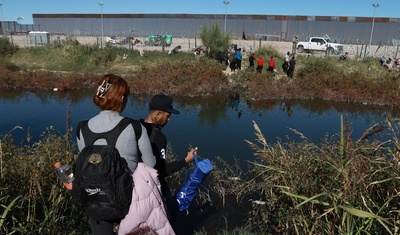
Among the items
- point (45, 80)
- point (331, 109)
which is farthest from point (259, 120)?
point (45, 80)

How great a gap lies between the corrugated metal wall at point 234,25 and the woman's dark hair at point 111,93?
38154 millimetres

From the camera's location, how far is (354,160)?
325cm

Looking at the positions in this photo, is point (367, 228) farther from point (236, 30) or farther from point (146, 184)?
point (236, 30)

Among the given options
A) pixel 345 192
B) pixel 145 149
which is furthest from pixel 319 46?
pixel 145 149

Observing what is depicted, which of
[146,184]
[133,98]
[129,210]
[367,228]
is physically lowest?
[133,98]

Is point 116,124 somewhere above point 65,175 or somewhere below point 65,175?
above

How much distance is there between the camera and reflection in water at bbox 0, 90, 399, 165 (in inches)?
423

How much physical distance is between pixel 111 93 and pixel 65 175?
0.87 m

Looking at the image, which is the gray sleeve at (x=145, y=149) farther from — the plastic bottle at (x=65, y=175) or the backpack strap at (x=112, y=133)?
the plastic bottle at (x=65, y=175)

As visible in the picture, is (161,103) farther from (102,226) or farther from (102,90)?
(102,226)

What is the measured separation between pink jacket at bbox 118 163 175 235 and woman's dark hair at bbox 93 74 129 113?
0.51 m

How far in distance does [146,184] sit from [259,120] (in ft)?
37.2

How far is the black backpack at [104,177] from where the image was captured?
90.7 inches

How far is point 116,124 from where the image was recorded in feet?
8.05
